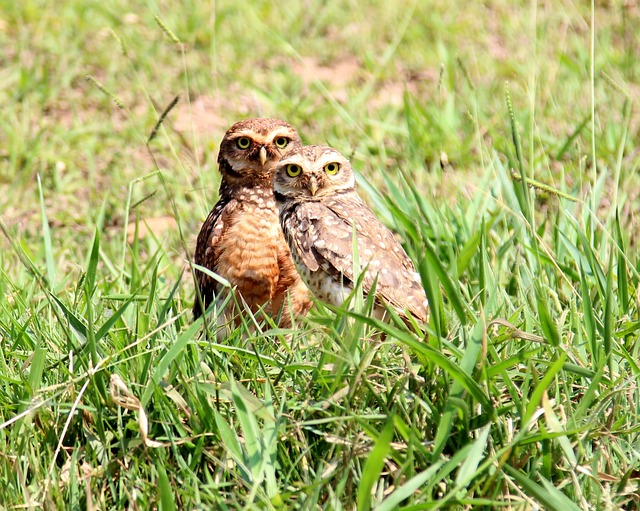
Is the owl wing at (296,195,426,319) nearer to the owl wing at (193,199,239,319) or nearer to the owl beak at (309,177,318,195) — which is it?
the owl beak at (309,177,318,195)

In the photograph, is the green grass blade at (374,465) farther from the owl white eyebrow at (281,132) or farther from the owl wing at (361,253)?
the owl white eyebrow at (281,132)

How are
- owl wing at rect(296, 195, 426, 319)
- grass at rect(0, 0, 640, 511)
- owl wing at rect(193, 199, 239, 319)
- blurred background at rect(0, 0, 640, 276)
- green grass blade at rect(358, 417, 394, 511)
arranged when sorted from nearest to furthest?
green grass blade at rect(358, 417, 394, 511) < grass at rect(0, 0, 640, 511) < owl wing at rect(296, 195, 426, 319) < owl wing at rect(193, 199, 239, 319) < blurred background at rect(0, 0, 640, 276)

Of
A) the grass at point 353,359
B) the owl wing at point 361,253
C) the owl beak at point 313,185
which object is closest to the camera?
the grass at point 353,359

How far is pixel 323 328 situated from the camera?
2.92 m

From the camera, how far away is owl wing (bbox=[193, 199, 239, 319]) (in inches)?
162

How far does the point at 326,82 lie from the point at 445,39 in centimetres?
107

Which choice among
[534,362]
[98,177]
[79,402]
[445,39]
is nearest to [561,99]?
[445,39]

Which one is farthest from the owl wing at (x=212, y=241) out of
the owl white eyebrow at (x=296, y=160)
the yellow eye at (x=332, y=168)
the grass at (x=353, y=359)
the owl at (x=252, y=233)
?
the yellow eye at (x=332, y=168)

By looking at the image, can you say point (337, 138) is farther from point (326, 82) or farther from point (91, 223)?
point (91, 223)

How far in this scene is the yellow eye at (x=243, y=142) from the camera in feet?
13.6

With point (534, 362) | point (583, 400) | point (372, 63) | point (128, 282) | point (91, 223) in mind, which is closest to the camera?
point (583, 400)

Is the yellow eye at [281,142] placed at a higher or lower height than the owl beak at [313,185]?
higher

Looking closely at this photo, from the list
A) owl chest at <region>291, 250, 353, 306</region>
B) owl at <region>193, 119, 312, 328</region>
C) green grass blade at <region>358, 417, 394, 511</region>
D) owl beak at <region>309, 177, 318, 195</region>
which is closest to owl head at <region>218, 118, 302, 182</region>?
owl at <region>193, 119, 312, 328</region>

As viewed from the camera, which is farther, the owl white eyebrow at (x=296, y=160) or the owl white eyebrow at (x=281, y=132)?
the owl white eyebrow at (x=281, y=132)
